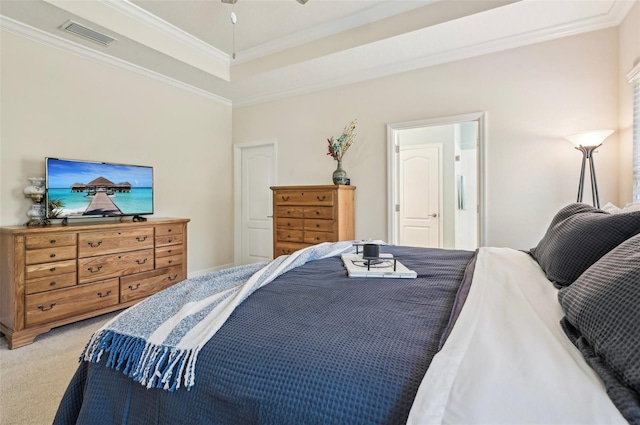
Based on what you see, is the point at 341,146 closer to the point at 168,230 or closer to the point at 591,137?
the point at 168,230

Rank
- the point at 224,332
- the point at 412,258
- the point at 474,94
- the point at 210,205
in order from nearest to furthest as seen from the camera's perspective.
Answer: the point at 224,332 < the point at 412,258 < the point at 474,94 < the point at 210,205

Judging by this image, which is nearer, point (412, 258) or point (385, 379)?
point (385, 379)

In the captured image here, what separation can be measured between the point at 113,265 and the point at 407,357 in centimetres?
318

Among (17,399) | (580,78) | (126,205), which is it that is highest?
(580,78)

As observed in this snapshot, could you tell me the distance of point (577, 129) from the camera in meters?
2.92

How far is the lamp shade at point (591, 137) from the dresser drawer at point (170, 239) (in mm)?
4040

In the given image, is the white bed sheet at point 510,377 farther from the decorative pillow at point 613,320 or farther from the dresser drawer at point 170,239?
the dresser drawer at point 170,239

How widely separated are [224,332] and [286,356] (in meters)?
0.24

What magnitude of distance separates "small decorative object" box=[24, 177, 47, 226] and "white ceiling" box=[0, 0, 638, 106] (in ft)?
4.52

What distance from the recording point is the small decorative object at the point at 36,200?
275 centimetres

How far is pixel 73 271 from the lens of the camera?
2730 millimetres

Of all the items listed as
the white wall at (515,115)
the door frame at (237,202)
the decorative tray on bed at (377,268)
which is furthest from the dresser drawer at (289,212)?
the decorative tray on bed at (377,268)

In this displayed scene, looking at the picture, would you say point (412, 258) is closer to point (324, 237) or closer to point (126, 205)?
point (324, 237)

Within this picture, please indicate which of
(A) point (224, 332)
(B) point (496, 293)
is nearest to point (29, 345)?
(A) point (224, 332)
